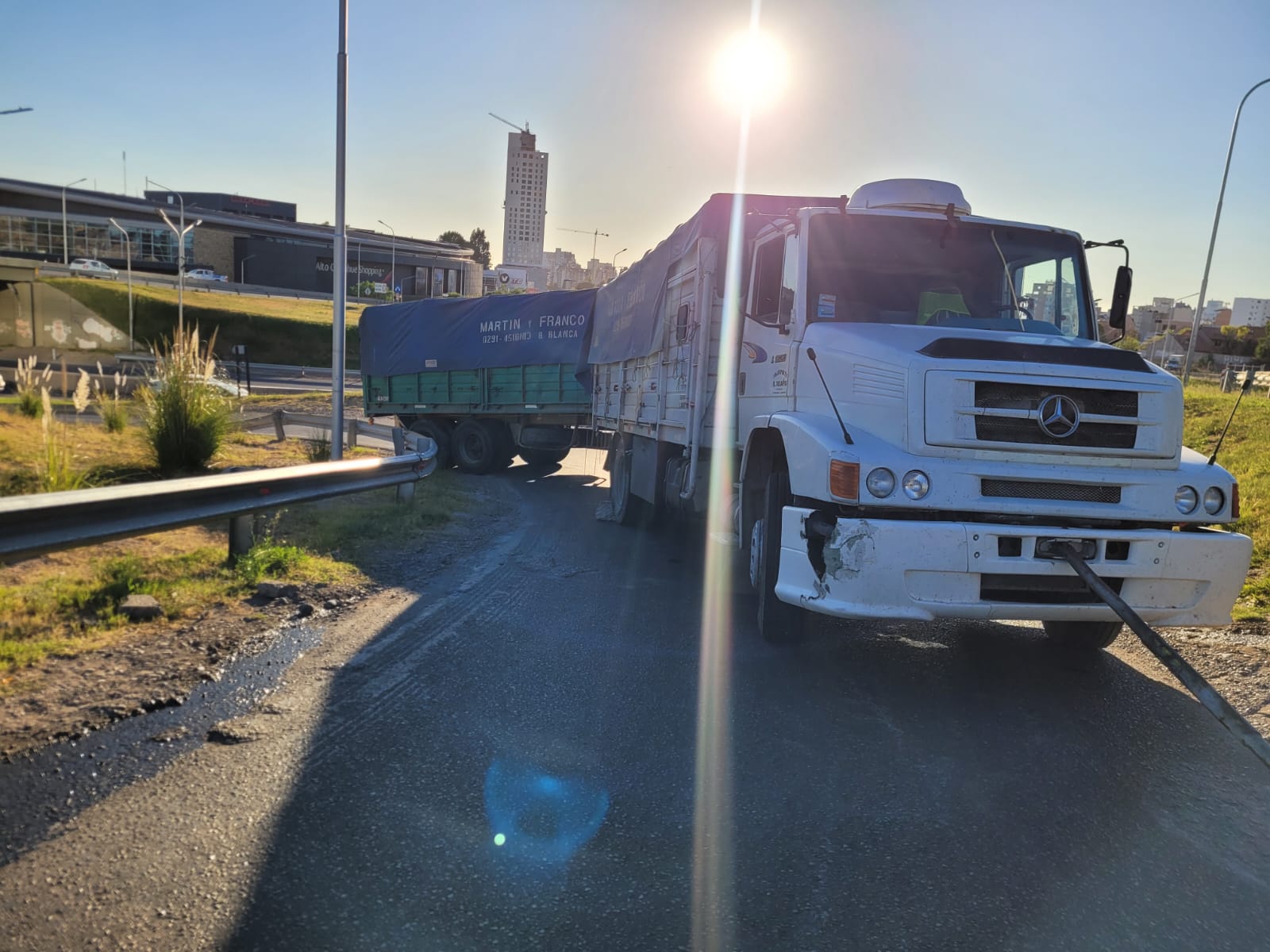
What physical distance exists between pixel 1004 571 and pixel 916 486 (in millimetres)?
608

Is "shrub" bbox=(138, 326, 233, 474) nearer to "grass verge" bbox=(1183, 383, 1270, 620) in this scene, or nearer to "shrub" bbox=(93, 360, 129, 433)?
"shrub" bbox=(93, 360, 129, 433)

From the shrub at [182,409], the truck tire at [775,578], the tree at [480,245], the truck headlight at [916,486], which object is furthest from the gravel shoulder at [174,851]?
the tree at [480,245]

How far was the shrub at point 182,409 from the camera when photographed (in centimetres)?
1070

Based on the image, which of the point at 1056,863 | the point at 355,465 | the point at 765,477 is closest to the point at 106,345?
the point at 355,465

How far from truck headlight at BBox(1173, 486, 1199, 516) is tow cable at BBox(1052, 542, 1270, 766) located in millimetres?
643

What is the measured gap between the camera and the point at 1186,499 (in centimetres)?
497

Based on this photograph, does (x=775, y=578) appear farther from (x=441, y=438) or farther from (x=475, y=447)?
(x=441, y=438)

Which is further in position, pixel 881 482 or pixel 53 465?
pixel 53 465

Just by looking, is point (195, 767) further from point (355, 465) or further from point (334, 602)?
point (355, 465)

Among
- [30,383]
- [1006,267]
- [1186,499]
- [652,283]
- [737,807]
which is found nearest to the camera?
[737,807]

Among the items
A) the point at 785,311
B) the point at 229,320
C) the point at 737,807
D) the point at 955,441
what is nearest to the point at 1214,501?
the point at 955,441

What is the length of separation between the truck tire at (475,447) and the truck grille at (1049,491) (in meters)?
12.4

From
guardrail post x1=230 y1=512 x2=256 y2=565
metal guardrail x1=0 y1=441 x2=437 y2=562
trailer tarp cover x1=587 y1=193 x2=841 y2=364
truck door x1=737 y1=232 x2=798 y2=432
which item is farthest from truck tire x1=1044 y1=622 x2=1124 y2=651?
guardrail post x1=230 y1=512 x2=256 y2=565

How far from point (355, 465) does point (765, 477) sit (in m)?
4.10
